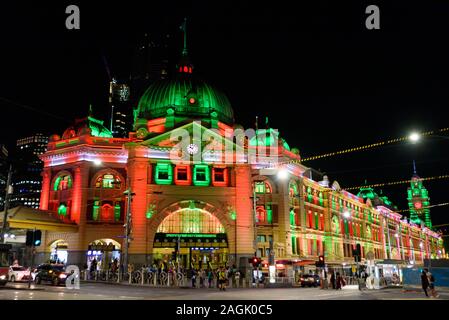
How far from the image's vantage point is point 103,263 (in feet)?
198

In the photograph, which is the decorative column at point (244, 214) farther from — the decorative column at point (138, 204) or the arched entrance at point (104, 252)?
the arched entrance at point (104, 252)

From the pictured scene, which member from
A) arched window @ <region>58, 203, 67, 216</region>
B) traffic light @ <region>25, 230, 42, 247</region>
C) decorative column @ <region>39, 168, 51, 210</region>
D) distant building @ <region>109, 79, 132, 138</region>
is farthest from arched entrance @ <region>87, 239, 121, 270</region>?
distant building @ <region>109, 79, 132, 138</region>

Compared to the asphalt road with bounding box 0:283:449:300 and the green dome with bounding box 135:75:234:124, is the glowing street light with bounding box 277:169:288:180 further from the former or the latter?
the asphalt road with bounding box 0:283:449:300

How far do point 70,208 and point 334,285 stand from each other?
36.6 m

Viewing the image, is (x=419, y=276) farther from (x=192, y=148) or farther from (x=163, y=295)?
(x=192, y=148)

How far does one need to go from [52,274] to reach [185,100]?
36.2 metres

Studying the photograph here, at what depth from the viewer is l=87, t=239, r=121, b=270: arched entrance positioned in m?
60.1

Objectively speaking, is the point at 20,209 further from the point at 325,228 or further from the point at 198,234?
the point at 325,228

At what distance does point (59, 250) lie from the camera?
62219 mm

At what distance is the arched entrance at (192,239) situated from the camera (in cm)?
5897

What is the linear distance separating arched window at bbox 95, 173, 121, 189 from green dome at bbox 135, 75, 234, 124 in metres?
11.7

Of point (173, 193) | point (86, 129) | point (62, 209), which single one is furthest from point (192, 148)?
point (62, 209)

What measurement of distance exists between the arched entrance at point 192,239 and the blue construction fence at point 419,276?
23.7 m

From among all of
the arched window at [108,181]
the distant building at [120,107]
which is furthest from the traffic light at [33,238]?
the distant building at [120,107]
